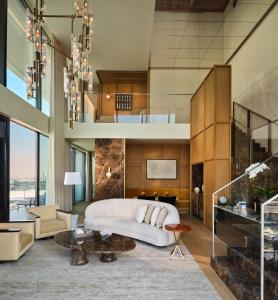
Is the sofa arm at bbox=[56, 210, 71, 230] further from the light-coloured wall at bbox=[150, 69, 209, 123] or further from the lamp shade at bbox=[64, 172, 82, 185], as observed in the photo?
the light-coloured wall at bbox=[150, 69, 209, 123]

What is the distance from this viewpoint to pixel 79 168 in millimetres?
13383

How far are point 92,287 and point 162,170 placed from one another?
8108mm

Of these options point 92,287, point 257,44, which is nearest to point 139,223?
point 92,287

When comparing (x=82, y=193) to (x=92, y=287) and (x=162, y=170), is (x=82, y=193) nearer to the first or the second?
(x=162, y=170)

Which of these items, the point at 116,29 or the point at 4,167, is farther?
the point at 116,29

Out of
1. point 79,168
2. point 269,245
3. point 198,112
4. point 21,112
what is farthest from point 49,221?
point 79,168

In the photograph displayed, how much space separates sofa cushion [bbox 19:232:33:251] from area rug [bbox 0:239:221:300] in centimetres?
21

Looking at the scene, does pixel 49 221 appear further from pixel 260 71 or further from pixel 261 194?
pixel 260 71

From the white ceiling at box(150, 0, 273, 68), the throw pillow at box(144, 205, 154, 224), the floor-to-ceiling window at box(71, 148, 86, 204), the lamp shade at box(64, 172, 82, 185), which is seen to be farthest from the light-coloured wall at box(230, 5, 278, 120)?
the floor-to-ceiling window at box(71, 148, 86, 204)

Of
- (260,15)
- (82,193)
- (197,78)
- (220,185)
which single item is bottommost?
(82,193)

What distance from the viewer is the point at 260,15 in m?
8.57

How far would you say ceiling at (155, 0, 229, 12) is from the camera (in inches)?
435

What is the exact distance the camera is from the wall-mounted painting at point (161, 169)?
38.1 ft

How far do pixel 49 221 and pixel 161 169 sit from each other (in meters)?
6.05
